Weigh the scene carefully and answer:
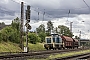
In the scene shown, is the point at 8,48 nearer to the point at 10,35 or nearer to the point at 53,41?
the point at 10,35

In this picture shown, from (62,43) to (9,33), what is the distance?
1374 cm

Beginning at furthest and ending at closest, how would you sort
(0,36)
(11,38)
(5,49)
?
(11,38)
(0,36)
(5,49)

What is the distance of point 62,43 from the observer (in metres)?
58.9

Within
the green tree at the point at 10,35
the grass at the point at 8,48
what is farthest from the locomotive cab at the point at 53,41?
the green tree at the point at 10,35

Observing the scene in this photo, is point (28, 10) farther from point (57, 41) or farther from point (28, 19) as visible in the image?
point (57, 41)

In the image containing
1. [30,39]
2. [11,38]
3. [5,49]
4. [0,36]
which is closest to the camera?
[5,49]

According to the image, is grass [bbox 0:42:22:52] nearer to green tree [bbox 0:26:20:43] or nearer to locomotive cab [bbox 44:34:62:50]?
green tree [bbox 0:26:20:43]

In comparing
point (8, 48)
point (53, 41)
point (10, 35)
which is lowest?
point (8, 48)

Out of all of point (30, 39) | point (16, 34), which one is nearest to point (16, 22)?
point (30, 39)

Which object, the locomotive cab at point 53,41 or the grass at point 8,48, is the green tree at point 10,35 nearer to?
the grass at point 8,48

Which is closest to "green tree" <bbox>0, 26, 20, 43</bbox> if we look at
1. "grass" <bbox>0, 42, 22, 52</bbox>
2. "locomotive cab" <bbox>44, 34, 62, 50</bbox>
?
"grass" <bbox>0, 42, 22, 52</bbox>

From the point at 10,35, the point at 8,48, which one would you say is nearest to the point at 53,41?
the point at 8,48

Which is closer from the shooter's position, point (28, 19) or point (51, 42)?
point (28, 19)

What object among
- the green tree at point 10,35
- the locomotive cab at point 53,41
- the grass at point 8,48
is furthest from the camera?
the green tree at point 10,35
